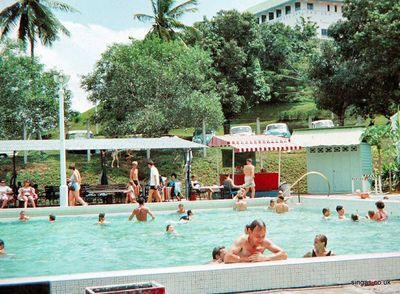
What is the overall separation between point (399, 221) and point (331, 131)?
9351mm

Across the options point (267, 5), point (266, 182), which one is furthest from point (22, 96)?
point (267, 5)

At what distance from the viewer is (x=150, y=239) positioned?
1466cm

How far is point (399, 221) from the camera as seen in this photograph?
16.1 metres

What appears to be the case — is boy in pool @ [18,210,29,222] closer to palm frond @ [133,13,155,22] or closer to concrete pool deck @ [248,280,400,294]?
concrete pool deck @ [248,280,400,294]

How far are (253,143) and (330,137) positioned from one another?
3226 mm

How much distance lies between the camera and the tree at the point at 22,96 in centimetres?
3027

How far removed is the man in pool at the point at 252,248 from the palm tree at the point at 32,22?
2744cm

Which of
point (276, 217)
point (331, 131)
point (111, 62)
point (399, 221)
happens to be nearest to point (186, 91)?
point (111, 62)

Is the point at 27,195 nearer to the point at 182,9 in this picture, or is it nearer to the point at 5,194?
the point at 5,194

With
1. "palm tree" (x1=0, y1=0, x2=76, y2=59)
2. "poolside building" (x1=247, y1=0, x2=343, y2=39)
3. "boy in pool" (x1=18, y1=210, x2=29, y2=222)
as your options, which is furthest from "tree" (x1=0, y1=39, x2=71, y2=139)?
"poolside building" (x1=247, y1=0, x2=343, y2=39)

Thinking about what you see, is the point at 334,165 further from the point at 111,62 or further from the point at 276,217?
the point at 111,62

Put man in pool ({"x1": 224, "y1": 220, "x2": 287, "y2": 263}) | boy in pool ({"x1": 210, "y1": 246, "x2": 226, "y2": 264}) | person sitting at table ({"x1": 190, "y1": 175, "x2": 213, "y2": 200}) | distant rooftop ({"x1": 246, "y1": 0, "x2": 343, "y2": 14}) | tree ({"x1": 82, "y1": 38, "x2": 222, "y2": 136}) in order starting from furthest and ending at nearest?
1. distant rooftop ({"x1": 246, "y1": 0, "x2": 343, "y2": 14})
2. tree ({"x1": 82, "y1": 38, "x2": 222, "y2": 136})
3. person sitting at table ({"x1": 190, "y1": 175, "x2": 213, "y2": 200})
4. boy in pool ({"x1": 210, "y1": 246, "x2": 226, "y2": 264})
5. man in pool ({"x1": 224, "y1": 220, "x2": 287, "y2": 263})

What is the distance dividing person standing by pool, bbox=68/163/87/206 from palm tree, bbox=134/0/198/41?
1999 cm

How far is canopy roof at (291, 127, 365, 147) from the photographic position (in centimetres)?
2411
